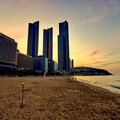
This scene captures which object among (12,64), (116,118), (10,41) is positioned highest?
(10,41)

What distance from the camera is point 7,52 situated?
167 metres

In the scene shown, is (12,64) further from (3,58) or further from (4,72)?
(4,72)

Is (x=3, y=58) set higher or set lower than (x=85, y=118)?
higher

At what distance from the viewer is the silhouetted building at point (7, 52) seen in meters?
157

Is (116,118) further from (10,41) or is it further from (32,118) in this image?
(10,41)

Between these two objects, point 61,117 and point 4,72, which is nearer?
point 61,117

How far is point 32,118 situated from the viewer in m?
9.88

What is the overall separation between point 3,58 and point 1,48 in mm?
10292

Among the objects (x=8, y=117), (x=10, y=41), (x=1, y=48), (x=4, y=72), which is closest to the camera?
(x=8, y=117)

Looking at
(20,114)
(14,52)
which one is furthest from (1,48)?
(20,114)

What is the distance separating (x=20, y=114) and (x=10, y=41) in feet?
562

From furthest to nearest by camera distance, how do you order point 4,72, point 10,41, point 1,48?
point 10,41 < point 1,48 < point 4,72

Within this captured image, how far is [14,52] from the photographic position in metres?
179

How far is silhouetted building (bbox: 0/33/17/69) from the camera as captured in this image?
157m
